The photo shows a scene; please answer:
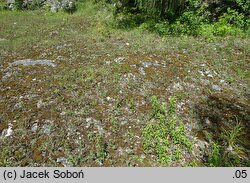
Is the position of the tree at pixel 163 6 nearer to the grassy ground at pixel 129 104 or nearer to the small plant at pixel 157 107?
the grassy ground at pixel 129 104

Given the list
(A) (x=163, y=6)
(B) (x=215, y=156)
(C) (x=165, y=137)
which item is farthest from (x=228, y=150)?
(A) (x=163, y=6)

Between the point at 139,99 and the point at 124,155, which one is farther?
the point at 139,99

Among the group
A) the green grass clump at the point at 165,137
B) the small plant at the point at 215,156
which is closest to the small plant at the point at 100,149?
the green grass clump at the point at 165,137

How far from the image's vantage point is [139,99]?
Result: 5934 mm

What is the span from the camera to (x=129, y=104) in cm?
577

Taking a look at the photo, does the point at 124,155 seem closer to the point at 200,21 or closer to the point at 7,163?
the point at 7,163

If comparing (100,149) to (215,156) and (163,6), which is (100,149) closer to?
(215,156)

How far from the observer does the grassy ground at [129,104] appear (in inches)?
181

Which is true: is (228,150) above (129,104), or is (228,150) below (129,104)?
below

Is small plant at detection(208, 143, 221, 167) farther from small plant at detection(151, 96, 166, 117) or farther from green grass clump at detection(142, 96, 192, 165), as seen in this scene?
small plant at detection(151, 96, 166, 117)

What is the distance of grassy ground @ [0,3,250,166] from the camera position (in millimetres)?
4598

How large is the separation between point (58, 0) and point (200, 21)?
10288 mm

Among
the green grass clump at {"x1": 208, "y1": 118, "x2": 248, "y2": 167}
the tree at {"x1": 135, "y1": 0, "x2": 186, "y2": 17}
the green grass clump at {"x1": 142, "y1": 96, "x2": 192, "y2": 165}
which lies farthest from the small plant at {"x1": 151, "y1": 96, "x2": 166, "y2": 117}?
the tree at {"x1": 135, "y1": 0, "x2": 186, "y2": 17}

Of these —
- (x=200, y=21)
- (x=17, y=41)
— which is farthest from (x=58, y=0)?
(x=200, y=21)
